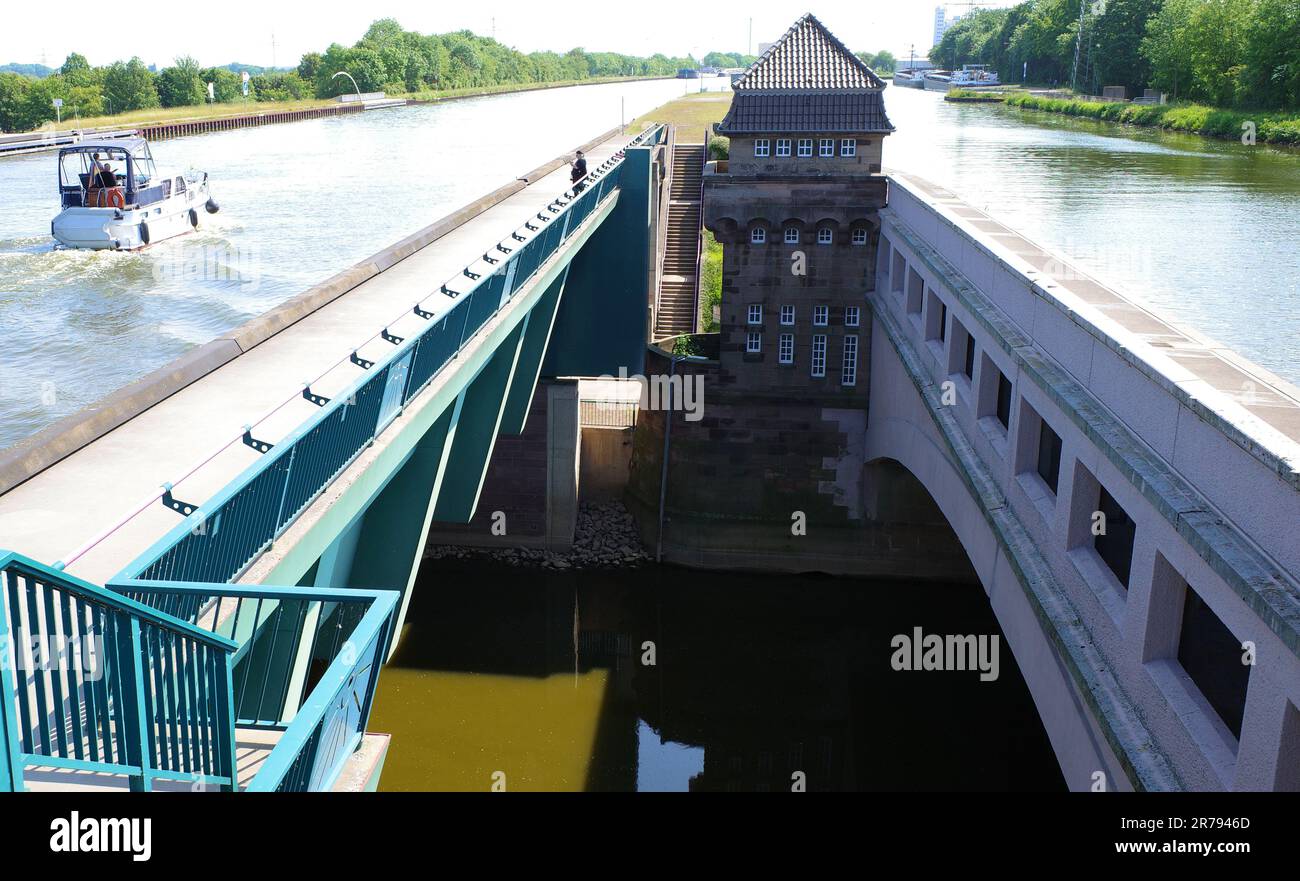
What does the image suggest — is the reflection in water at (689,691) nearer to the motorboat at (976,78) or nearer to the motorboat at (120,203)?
the motorboat at (120,203)

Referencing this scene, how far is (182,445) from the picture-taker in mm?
10406

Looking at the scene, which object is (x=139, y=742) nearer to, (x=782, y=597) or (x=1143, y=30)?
(x=782, y=597)

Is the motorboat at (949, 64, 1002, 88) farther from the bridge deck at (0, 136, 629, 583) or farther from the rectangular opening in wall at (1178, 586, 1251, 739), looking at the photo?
the rectangular opening in wall at (1178, 586, 1251, 739)

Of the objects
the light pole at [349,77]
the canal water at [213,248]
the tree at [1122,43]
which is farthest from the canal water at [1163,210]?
the light pole at [349,77]

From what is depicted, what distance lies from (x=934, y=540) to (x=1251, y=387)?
18631 mm

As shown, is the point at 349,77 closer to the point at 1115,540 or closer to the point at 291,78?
the point at 291,78

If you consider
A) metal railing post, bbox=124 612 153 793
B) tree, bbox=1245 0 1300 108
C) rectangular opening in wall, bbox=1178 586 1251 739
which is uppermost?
tree, bbox=1245 0 1300 108

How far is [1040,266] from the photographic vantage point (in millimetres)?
13258

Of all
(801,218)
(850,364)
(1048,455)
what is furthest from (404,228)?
(1048,455)

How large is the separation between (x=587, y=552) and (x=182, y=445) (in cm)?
1832

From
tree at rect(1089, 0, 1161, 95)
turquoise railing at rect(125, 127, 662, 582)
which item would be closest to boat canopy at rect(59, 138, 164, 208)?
turquoise railing at rect(125, 127, 662, 582)

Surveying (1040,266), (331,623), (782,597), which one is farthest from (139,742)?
(782,597)

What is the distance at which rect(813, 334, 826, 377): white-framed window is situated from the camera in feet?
87.3

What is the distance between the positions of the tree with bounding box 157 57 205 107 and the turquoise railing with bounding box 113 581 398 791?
92.7 meters
